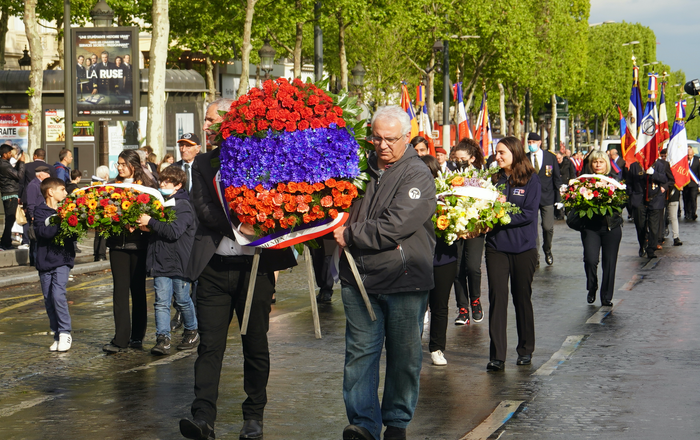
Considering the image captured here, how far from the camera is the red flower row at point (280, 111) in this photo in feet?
18.4

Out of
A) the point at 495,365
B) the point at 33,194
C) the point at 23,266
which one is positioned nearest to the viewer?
the point at 495,365

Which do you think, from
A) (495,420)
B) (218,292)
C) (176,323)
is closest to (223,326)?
(218,292)

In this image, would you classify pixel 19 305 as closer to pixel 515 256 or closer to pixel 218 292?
pixel 515 256

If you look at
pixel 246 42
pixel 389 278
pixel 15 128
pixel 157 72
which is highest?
pixel 246 42

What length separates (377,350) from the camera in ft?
19.0

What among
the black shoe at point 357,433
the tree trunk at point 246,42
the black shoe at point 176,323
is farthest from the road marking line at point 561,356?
the tree trunk at point 246,42

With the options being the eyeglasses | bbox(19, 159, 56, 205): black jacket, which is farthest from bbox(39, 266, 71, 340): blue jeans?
bbox(19, 159, 56, 205): black jacket

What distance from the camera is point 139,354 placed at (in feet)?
29.9

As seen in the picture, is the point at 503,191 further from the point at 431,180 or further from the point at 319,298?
the point at 319,298

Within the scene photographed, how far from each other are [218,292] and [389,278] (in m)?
1.07

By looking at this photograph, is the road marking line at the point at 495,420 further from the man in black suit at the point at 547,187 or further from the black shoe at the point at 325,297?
the man in black suit at the point at 547,187

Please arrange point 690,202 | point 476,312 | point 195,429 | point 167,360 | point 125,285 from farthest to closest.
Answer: point 690,202 → point 476,312 → point 125,285 → point 167,360 → point 195,429

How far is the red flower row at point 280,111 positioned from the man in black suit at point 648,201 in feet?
42.0

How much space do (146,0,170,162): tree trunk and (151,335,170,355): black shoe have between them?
14.1 meters
